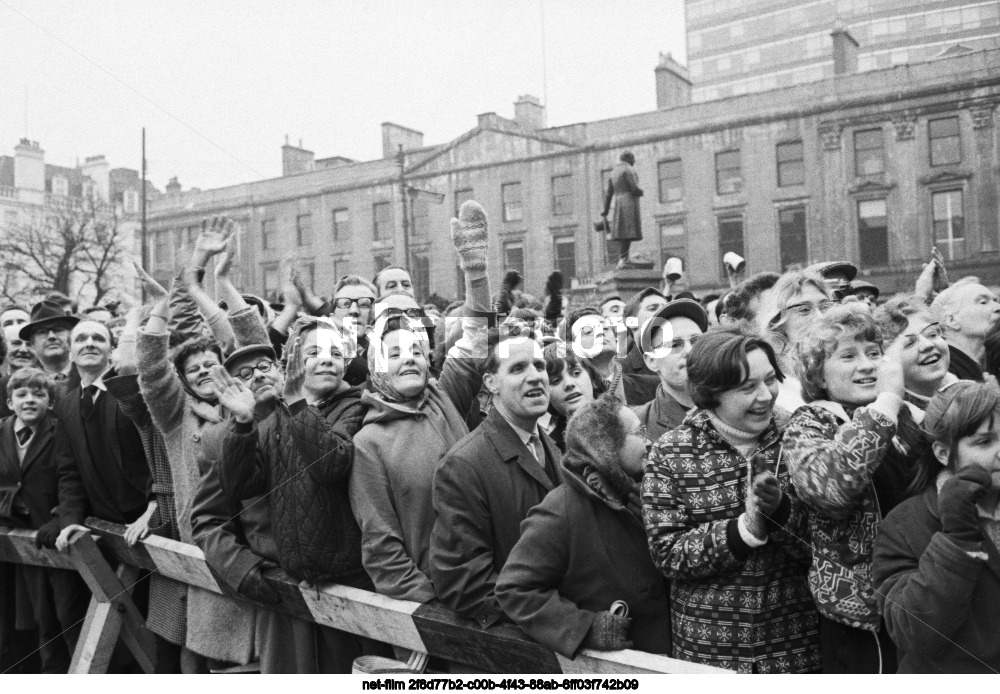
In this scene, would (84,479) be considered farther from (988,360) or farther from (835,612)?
(988,360)

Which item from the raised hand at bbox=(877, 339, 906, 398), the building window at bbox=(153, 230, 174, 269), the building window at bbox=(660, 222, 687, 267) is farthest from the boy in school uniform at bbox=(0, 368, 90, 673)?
the building window at bbox=(660, 222, 687, 267)

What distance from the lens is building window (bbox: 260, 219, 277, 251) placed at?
2056cm

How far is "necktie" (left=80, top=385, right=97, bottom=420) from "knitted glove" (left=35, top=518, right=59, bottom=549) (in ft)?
1.74

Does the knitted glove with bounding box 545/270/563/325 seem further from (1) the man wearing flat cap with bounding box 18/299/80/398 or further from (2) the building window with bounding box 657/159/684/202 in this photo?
(2) the building window with bounding box 657/159/684/202

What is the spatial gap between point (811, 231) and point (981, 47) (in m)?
7.22

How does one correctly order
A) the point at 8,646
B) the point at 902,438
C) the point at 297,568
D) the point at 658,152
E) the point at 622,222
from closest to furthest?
the point at 902,438 → the point at 297,568 → the point at 8,646 → the point at 622,222 → the point at 658,152

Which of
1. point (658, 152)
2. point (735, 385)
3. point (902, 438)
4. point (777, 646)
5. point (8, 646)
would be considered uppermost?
point (658, 152)

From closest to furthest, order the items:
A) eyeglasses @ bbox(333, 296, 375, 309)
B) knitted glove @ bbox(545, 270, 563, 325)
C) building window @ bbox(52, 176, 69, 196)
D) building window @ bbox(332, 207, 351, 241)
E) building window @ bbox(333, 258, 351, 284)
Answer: eyeglasses @ bbox(333, 296, 375, 309) → knitted glove @ bbox(545, 270, 563, 325) → building window @ bbox(52, 176, 69, 196) → building window @ bbox(332, 207, 351, 241) → building window @ bbox(333, 258, 351, 284)

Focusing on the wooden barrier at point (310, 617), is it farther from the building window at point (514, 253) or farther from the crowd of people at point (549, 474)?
the building window at point (514, 253)

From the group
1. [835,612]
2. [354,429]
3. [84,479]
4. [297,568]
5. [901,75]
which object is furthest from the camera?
[901,75]

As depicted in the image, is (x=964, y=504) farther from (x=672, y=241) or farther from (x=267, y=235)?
(x=672, y=241)

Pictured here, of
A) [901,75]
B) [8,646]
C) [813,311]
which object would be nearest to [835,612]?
[813,311]

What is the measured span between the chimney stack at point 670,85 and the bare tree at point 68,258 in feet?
50.2

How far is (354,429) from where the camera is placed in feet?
11.3
